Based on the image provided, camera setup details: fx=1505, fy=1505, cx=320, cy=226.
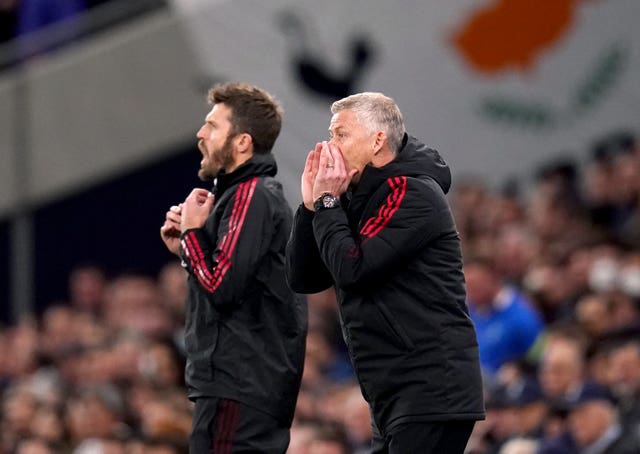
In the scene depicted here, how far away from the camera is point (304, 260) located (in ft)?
15.2

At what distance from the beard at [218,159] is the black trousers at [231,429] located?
781 mm

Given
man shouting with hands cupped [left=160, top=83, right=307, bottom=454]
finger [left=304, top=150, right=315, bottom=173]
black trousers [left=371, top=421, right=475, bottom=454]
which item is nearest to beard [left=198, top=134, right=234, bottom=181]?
man shouting with hands cupped [left=160, top=83, right=307, bottom=454]

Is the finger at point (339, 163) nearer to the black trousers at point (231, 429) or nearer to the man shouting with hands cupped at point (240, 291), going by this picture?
the man shouting with hands cupped at point (240, 291)

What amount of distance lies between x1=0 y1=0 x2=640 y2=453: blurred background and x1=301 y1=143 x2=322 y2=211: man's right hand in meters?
2.89

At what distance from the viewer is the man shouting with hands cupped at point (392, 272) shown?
175 inches

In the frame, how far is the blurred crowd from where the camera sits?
739cm

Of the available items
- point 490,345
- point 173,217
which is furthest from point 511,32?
point 173,217

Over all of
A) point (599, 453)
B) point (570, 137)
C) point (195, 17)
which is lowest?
point (599, 453)

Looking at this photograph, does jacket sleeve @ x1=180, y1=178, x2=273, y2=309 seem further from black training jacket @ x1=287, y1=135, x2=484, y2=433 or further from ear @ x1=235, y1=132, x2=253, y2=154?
black training jacket @ x1=287, y1=135, x2=484, y2=433

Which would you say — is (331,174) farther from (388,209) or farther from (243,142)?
(243,142)

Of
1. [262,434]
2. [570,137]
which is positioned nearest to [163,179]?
[570,137]

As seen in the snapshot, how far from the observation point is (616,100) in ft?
36.1

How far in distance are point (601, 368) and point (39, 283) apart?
20.7 feet

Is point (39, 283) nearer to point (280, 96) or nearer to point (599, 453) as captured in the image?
point (280, 96)
